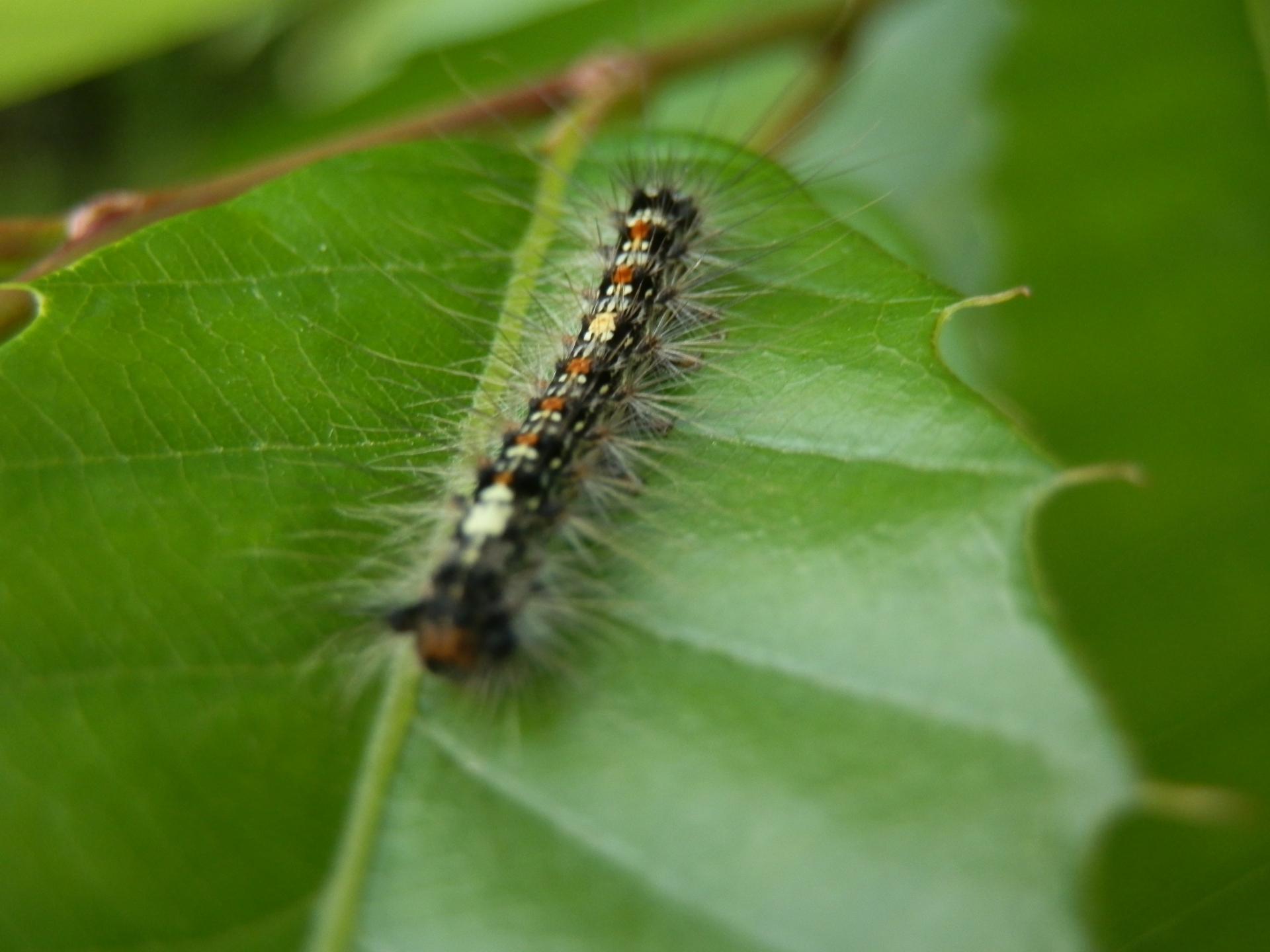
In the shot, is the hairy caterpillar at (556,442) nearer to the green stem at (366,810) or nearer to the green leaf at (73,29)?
the green stem at (366,810)

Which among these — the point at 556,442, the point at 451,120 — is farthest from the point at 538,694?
the point at 451,120

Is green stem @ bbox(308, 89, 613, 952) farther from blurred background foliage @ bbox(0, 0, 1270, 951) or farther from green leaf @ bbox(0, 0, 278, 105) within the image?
green leaf @ bbox(0, 0, 278, 105)

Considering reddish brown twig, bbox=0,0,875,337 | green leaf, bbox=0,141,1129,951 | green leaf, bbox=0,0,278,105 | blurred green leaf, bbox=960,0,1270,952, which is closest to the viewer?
green leaf, bbox=0,141,1129,951

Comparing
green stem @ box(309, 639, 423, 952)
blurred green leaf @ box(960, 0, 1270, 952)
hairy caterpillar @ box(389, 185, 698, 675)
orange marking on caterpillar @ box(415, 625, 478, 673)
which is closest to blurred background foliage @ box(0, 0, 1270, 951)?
blurred green leaf @ box(960, 0, 1270, 952)

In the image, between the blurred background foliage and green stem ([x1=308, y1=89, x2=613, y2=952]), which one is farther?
the blurred background foliage

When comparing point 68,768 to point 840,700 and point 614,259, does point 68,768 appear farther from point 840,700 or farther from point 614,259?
point 614,259

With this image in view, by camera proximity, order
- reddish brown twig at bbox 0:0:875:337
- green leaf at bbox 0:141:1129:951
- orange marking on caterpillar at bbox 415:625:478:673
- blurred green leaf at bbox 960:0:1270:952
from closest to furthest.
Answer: green leaf at bbox 0:141:1129:951
orange marking on caterpillar at bbox 415:625:478:673
reddish brown twig at bbox 0:0:875:337
blurred green leaf at bbox 960:0:1270:952

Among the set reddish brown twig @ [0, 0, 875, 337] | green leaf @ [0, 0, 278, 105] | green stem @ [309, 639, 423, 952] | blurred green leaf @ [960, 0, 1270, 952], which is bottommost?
blurred green leaf @ [960, 0, 1270, 952]
